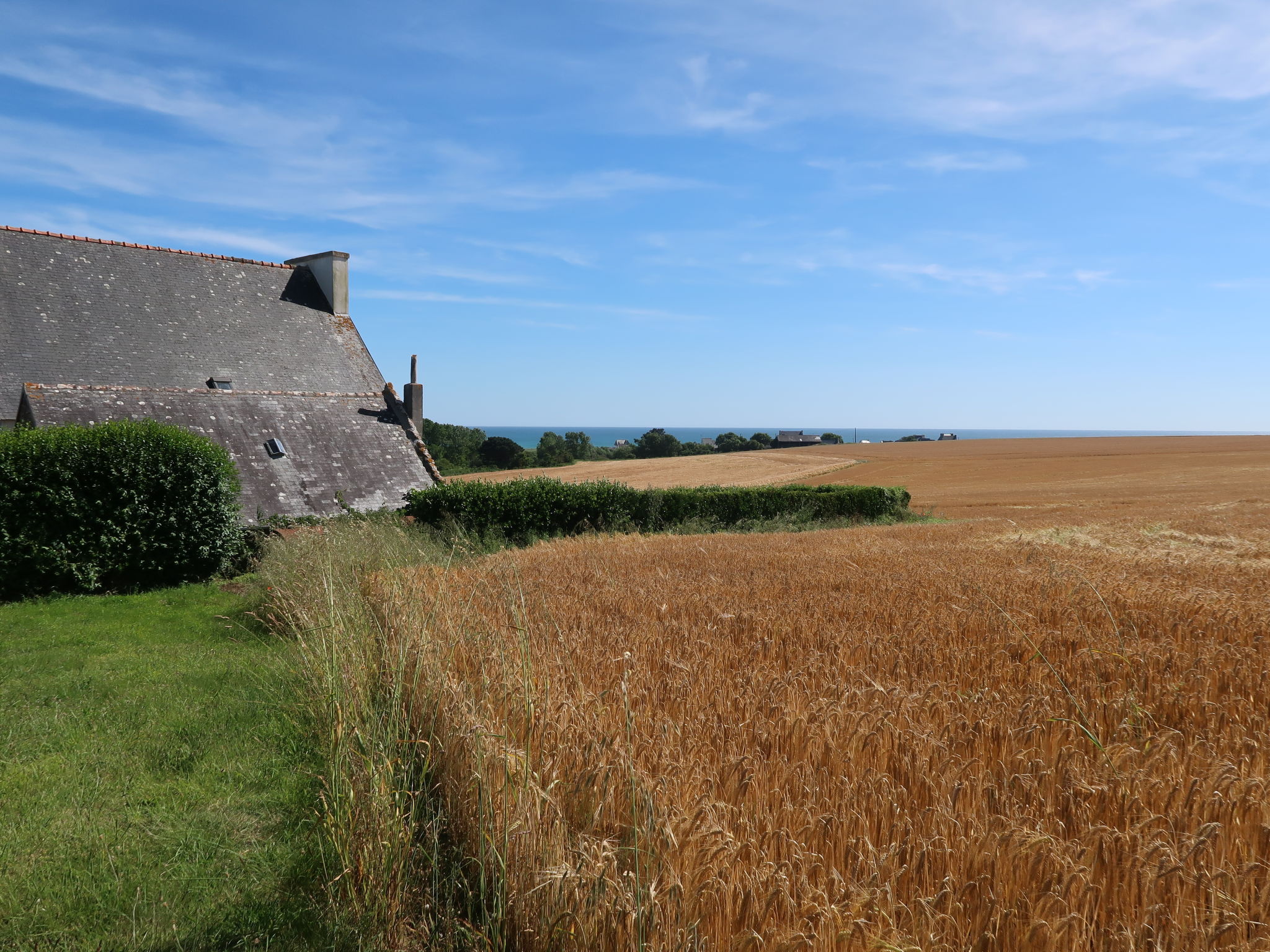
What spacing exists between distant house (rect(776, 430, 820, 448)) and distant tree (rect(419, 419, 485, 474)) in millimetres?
28793

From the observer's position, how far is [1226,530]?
12.4m

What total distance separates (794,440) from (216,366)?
56442 millimetres

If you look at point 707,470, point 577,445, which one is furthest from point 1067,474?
point 577,445

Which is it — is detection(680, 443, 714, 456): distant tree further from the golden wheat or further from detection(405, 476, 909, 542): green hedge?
the golden wheat

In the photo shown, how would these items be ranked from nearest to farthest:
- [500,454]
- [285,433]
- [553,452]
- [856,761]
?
[856,761] < [285,433] < [500,454] < [553,452]

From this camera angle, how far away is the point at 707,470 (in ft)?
131

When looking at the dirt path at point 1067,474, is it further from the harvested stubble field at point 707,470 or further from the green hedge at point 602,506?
the green hedge at point 602,506

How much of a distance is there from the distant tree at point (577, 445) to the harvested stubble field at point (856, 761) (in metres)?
50.1

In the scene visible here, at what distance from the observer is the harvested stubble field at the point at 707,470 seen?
34.0 m

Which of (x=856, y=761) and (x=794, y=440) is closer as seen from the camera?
(x=856, y=761)

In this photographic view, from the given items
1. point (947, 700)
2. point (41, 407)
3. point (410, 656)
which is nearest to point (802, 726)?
point (947, 700)

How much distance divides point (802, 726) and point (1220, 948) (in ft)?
5.16

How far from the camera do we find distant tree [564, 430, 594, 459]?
5719 cm

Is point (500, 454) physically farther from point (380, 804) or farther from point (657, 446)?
point (380, 804)
